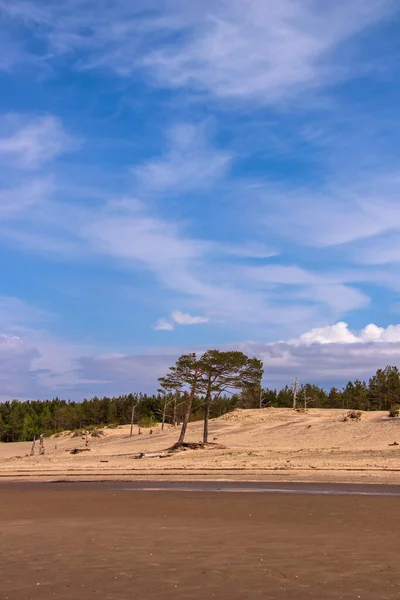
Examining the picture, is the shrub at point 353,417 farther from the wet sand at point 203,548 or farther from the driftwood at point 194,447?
the wet sand at point 203,548

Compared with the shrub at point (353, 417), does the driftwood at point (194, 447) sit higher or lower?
lower

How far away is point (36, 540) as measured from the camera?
15.2 m

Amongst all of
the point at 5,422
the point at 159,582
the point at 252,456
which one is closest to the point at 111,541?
the point at 159,582

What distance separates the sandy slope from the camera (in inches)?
1412

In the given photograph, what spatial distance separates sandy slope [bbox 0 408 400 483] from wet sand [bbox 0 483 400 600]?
476 inches

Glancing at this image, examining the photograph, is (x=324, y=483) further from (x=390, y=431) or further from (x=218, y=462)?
(x=390, y=431)

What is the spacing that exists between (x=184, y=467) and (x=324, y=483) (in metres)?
13.2

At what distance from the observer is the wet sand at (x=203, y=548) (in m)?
10.1

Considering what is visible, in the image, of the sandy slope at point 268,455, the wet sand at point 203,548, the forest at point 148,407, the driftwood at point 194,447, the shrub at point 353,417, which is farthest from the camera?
the forest at point 148,407

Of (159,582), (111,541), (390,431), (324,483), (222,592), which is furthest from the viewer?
(390,431)

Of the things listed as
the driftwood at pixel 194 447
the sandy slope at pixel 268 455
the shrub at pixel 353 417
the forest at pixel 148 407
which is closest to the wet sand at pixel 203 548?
the sandy slope at pixel 268 455

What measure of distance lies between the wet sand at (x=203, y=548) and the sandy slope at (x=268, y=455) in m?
12.1

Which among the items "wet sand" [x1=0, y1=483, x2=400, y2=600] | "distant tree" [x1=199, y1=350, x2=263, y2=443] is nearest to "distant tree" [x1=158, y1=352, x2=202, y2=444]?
"distant tree" [x1=199, y1=350, x2=263, y2=443]

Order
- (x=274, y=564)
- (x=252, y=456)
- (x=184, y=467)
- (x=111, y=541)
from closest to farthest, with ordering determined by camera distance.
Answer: (x=274, y=564)
(x=111, y=541)
(x=184, y=467)
(x=252, y=456)
